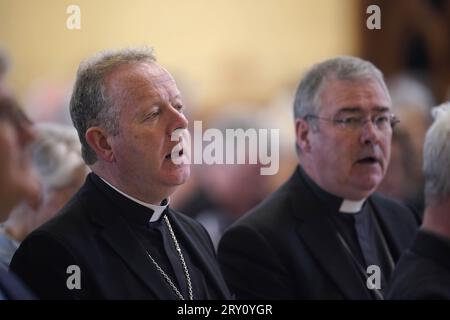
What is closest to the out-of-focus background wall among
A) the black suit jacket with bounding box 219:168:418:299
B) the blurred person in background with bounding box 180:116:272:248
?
the blurred person in background with bounding box 180:116:272:248

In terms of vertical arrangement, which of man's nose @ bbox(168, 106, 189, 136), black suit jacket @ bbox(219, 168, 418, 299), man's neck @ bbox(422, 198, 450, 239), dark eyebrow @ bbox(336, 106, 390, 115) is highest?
man's nose @ bbox(168, 106, 189, 136)

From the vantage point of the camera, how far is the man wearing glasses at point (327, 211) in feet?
7.05

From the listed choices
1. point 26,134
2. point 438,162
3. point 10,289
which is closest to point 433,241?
point 438,162

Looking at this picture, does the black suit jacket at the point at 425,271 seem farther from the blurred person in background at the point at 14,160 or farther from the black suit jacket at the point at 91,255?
the blurred person in background at the point at 14,160

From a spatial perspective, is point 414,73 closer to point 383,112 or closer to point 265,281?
point 383,112

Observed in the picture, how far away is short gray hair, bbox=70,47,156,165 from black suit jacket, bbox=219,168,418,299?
1.47 feet

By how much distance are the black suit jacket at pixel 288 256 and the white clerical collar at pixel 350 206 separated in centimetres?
5

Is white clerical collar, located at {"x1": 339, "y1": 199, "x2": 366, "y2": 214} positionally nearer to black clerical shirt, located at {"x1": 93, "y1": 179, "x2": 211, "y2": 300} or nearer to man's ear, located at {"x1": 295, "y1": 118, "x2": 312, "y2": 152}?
man's ear, located at {"x1": 295, "y1": 118, "x2": 312, "y2": 152}

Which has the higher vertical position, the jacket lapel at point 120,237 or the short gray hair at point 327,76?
the short gray hair at point 327,76

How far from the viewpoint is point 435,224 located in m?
1.93

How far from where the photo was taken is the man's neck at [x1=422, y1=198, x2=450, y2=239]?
1.92 metres

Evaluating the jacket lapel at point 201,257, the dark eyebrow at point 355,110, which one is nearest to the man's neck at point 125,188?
the jacket lapel at point 201,257

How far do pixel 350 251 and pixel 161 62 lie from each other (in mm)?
684
